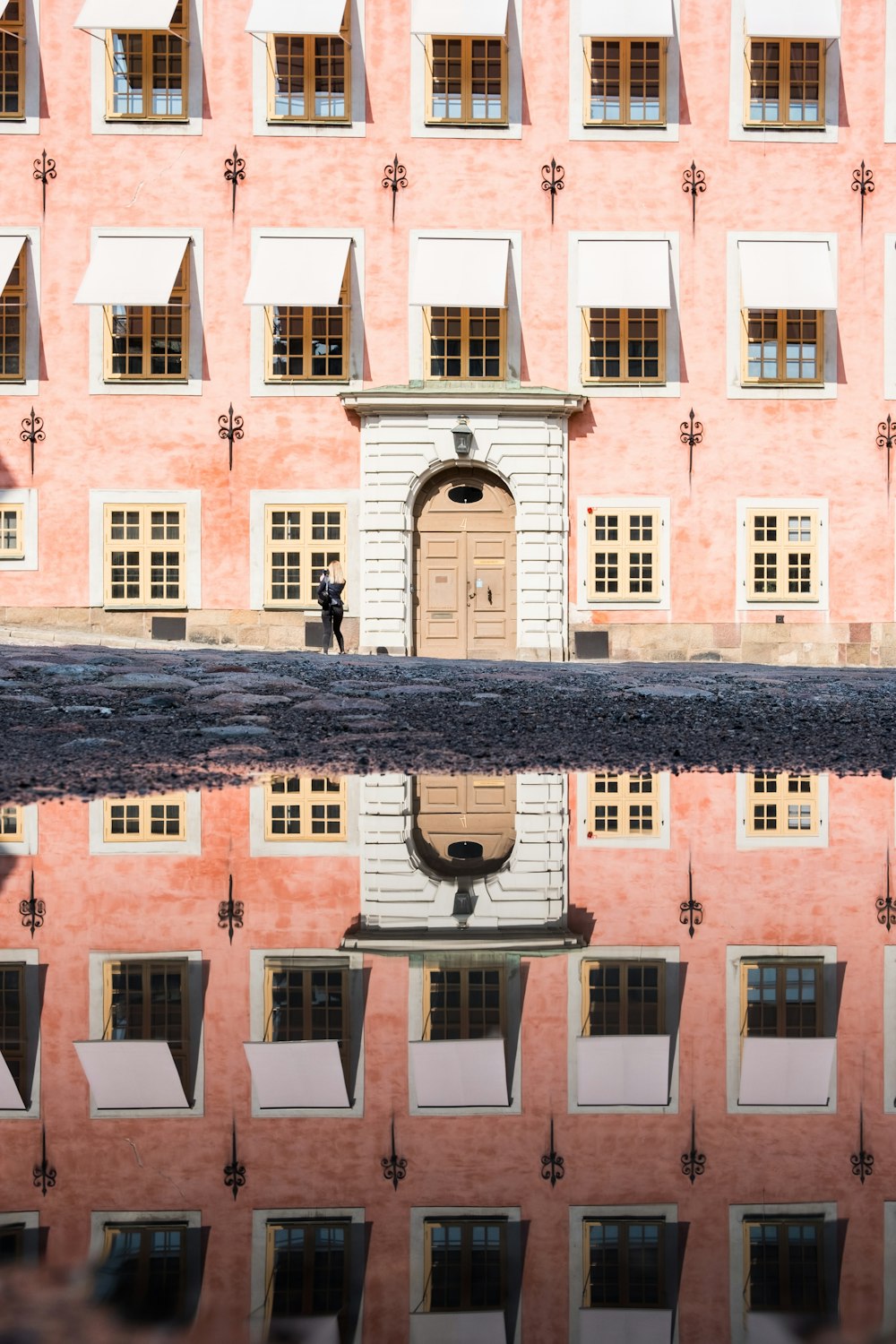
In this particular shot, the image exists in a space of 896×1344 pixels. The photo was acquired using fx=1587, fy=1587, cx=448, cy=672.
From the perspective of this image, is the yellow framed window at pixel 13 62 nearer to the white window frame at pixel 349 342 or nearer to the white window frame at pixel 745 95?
the white window frame at pixel 349 342

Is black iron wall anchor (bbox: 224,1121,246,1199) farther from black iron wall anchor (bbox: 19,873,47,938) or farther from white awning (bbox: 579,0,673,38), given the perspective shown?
white awning (bbox: 579,0,673,38)

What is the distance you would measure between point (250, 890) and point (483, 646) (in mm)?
19362

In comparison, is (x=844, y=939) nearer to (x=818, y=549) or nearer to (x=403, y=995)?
(x=403, y=995)

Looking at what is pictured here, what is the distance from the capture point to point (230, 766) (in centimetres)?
843

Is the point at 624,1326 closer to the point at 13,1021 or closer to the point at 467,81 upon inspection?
the point at 13,1021

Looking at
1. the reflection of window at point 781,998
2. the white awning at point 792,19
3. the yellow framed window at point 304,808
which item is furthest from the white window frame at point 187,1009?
the white awning at point 792,19

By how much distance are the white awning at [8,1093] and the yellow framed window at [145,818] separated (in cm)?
269

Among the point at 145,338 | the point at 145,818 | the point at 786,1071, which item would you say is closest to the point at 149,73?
the point at 145,338

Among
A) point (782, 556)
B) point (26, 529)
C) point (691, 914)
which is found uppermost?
point (26, 529)

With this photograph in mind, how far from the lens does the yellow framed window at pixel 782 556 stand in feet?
78.3

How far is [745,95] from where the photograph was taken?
23656mm

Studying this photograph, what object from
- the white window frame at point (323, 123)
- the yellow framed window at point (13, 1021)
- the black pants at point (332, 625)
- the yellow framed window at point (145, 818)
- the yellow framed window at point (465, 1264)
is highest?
the white window frame at point (323, 123)

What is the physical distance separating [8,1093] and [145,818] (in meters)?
3.45

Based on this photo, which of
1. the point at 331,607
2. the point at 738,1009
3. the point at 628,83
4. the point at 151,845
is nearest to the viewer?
the point at 738,1009
